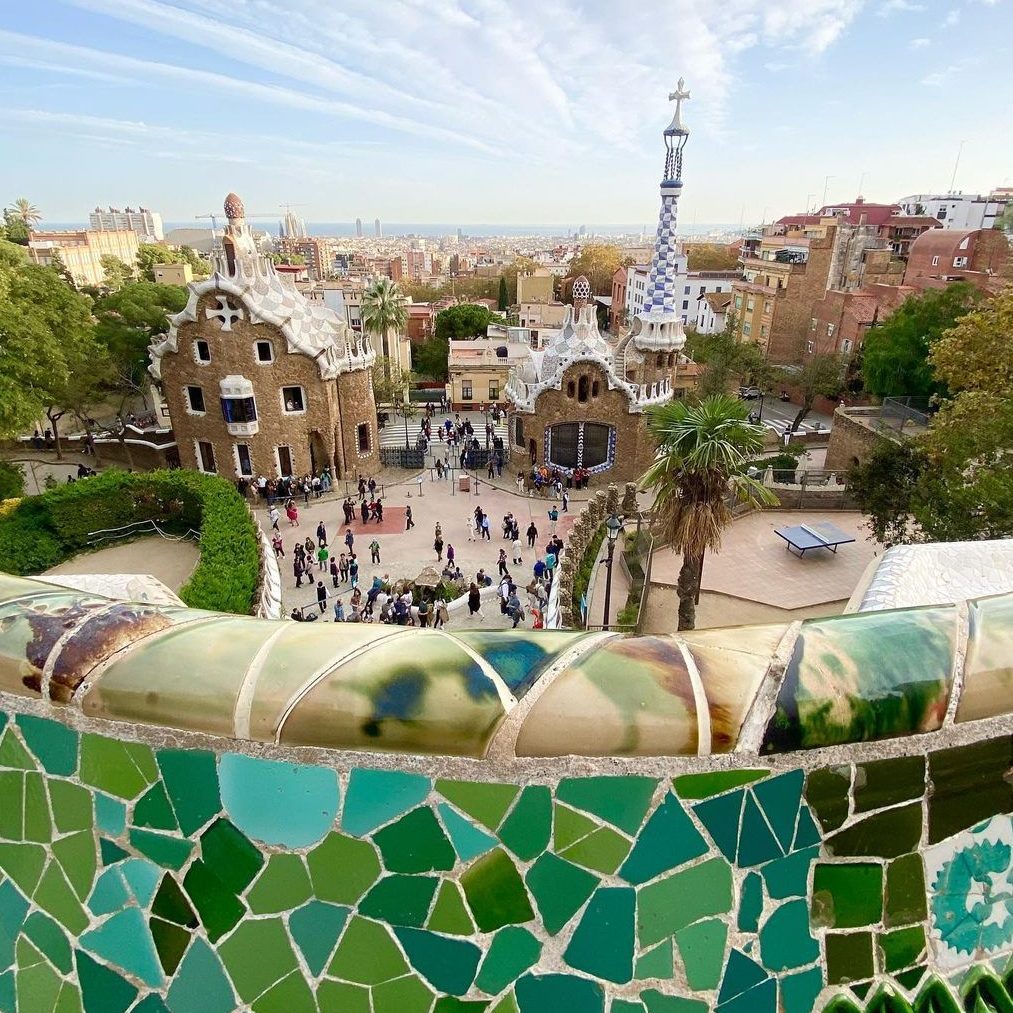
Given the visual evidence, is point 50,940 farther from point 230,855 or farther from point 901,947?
point 901,947

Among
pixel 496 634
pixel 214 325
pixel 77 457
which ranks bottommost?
pixel 77 457

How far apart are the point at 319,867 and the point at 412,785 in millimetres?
394

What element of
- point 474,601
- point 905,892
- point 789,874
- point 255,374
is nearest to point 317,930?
point 789,874

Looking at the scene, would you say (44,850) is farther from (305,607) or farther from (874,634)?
(305,607)

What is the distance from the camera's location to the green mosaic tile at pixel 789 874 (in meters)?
1.97

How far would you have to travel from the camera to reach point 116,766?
2.02 m

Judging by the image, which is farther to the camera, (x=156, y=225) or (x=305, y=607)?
(x=156, y=225)

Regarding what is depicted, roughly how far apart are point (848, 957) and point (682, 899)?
0.63 m

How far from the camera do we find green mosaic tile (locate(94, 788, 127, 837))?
80.9 inches

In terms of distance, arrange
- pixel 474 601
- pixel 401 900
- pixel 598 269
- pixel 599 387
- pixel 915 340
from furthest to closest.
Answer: pixel 598 269, pixel 915 340, pixel 599 387, pixel 474 601, pixel 401 900

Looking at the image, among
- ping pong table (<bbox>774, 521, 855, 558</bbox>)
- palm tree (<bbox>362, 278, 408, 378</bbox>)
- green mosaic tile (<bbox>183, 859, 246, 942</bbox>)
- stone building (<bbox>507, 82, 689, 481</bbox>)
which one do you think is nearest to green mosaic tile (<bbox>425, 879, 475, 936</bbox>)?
green mosaic tile (<bbox>183, 859, 246, 942</bbox>)

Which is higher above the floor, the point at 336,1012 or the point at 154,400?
the point at 336,1012

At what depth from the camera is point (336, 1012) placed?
209cm

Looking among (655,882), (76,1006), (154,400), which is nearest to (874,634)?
(655,882)
